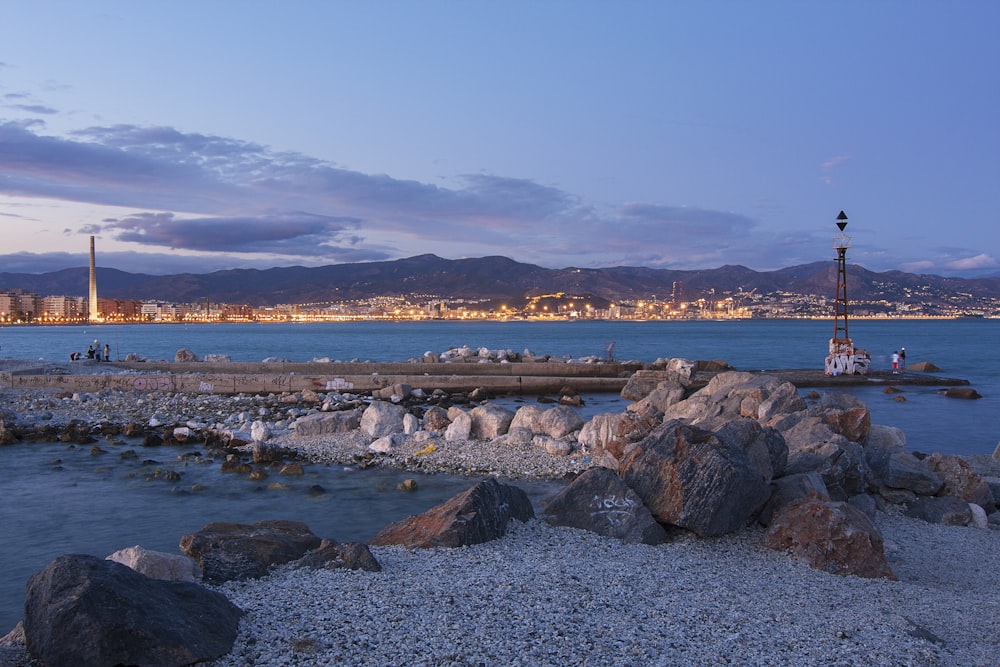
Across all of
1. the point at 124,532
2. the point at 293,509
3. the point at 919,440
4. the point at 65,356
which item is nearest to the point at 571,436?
the point at 293,509

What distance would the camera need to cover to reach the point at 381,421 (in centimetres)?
1622

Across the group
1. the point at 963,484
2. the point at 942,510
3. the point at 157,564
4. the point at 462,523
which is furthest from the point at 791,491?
the point at 157,564

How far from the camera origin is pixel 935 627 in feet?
20.0

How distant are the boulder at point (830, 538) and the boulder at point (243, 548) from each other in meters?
5.29

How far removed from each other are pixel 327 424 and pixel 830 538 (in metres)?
11.7

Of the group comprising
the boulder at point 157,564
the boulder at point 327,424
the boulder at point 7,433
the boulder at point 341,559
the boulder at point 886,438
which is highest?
the boulder at point 157,564

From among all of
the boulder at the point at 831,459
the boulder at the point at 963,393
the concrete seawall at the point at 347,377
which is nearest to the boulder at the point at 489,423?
the boulder at the point at 831,459

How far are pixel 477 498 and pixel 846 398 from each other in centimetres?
1169

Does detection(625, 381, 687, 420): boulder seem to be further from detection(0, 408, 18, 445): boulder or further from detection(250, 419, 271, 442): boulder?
detection(0, 408, 18, 445): boulder

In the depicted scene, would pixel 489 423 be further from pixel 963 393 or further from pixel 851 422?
pixel 963 393

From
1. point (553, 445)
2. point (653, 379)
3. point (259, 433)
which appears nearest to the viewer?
point (553, 445)

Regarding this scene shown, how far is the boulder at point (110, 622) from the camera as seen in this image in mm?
4516

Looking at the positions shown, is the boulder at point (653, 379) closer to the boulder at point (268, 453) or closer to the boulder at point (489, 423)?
the boulder at point (489, 423)

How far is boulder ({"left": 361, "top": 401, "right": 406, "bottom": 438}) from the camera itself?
15945 millimetres
